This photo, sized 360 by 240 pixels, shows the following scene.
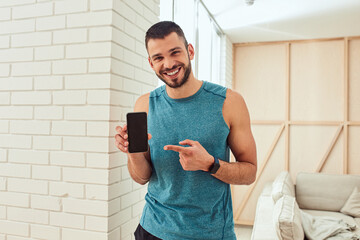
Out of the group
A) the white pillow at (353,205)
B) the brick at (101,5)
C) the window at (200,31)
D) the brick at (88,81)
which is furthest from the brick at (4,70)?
the white pillow at (353,205)

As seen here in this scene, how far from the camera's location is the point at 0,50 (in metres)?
1.86

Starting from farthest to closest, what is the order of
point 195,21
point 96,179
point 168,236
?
point 195,21 → point 96,179 → point 168,236

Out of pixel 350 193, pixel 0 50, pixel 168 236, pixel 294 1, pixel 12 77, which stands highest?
pixel 294 1

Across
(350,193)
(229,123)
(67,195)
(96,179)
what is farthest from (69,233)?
(350,193)

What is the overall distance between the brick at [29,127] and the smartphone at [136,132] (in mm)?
761

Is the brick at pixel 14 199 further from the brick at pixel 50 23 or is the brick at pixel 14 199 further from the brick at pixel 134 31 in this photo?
the brick at pixel 134 31

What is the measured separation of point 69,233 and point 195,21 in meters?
2.52

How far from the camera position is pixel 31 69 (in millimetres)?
1790

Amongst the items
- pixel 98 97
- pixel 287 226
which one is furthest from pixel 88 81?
pixel 287 226

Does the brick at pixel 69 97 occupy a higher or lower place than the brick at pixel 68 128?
higher

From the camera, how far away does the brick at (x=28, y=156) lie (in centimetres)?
175

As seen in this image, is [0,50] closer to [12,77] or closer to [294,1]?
[12,77]

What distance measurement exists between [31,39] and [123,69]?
0.54 m

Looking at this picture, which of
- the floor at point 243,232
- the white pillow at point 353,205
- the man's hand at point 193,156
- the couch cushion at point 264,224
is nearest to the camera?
the man's hand at point 193,156
